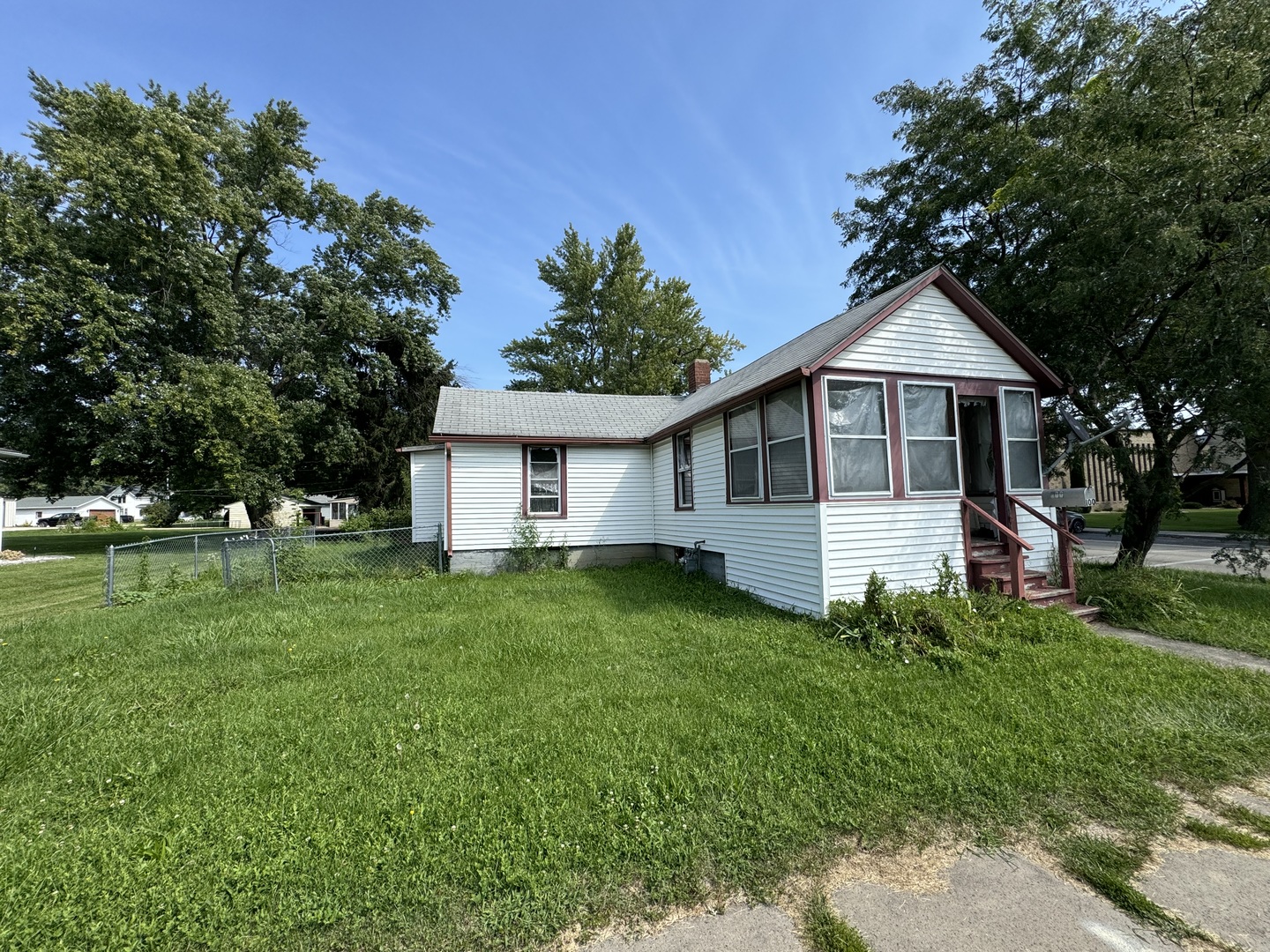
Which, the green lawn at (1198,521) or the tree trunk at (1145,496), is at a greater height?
the tree trunk at (1145,496)

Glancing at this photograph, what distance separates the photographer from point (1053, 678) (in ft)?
14.6

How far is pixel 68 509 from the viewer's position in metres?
56.2

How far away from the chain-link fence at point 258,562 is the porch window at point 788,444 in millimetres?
6976

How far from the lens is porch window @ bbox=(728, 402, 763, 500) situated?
7.79 meters

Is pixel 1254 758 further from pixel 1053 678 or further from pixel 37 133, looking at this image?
pixel 37 133

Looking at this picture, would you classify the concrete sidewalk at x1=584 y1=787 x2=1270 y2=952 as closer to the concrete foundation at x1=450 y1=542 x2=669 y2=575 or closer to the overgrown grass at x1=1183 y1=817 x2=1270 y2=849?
the overgrown grass at x1=1183 y1=817 x2=1270 y2=849

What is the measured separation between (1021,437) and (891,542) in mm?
3073

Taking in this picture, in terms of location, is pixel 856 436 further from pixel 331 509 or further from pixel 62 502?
pixel 62 502

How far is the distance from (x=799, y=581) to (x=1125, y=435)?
22.4ft

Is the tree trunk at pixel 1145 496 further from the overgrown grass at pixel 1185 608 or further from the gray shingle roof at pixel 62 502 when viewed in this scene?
the gray shingle roof at pixel 62 502

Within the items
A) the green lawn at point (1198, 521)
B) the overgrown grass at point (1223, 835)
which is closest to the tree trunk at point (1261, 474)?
the overgrown grass at point (1223, 835)

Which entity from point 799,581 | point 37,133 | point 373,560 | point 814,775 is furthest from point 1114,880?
point 37,133

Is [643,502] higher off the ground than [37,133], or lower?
lower

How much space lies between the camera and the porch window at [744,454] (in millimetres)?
7785
